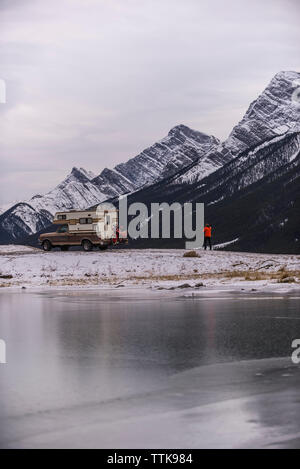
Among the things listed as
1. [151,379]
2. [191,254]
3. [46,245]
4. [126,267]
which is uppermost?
[46,245]

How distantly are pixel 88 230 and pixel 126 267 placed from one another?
987 centimetres

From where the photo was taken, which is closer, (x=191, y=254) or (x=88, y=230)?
(x=191, y=254)

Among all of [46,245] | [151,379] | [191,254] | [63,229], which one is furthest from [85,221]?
[151,379]

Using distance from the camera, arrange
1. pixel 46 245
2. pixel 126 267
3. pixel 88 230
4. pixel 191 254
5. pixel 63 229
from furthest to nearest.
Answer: pixel 46 245 → pixel 63 229 → pixel 88 230 → pixel 191 254 → pixel 126 267

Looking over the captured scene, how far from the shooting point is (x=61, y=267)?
42.0 metres

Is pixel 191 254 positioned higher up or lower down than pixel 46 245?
lower down

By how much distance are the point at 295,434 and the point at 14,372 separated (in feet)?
17.2

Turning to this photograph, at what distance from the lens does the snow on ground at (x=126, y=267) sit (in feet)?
126

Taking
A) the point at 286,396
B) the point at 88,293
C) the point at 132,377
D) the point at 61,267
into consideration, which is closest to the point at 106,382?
the point at 132,377

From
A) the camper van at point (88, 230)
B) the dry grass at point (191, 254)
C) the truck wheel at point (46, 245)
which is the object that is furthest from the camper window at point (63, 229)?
the dry grass at point (191, 254)

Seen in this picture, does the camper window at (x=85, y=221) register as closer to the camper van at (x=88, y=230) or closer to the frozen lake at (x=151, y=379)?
the camper van at (x=88, y=230)

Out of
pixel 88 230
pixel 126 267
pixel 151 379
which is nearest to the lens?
pixel 151 379

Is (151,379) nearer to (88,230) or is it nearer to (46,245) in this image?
(88,230)

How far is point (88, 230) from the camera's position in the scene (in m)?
51.2
